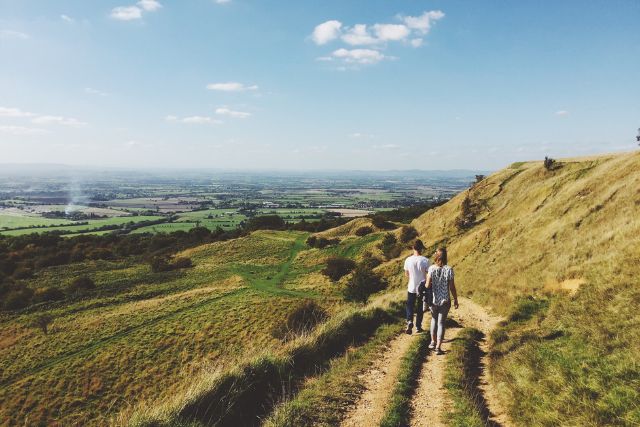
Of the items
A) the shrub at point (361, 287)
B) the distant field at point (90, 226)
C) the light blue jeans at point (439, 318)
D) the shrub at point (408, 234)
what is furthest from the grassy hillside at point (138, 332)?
the distant field at point (90, 226)

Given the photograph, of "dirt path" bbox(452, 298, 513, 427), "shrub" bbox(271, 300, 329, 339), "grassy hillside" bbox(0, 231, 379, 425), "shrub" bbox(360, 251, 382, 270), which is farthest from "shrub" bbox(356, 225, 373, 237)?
"dirt path" bbox(452, 298, 513, 427)

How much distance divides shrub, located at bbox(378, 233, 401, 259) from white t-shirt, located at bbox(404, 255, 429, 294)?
113ft

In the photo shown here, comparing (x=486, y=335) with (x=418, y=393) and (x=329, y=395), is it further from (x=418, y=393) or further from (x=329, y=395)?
(x=329, y=395)

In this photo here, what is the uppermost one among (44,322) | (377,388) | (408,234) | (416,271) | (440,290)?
(416,271)

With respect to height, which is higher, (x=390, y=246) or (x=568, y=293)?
(x=568, y=293)

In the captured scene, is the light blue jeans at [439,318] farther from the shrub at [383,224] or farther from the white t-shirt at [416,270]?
the shrub at [383,224]

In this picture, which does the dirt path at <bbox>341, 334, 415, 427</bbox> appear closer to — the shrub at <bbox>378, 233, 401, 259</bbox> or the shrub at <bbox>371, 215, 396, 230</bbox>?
the shrub at <bbox>378, 233, 401, 259</bbox>

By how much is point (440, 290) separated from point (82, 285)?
58.0m

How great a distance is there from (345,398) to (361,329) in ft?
15.4

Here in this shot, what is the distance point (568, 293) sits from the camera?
12.4 meters

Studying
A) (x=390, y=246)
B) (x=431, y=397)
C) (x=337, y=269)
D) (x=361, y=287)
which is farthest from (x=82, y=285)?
(x=431, y=397)

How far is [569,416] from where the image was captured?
5.89 metres

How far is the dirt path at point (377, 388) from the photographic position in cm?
668

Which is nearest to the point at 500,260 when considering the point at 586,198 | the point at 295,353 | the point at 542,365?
the point at 586,198
